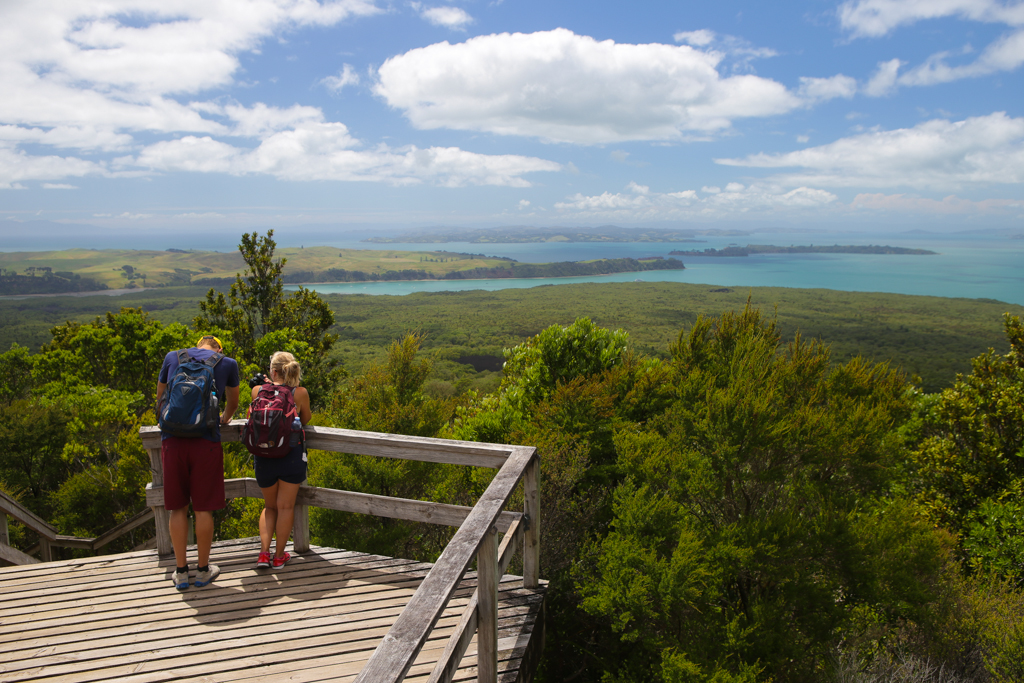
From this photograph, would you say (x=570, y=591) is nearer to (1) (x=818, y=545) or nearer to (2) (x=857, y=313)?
(1) (x=818, y=545)

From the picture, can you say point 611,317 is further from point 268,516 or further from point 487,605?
point 487,605

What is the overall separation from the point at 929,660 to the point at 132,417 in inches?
739

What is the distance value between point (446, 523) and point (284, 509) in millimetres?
1215

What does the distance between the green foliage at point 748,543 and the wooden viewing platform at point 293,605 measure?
3.76 metres

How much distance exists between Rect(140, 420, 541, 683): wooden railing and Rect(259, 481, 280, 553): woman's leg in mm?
168

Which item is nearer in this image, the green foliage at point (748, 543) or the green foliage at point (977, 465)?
the green foliage at point (748, 543)

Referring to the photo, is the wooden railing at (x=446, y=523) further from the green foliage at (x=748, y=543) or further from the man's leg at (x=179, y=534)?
the green foliage at (x=748, y=543)

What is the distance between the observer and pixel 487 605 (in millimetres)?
2188

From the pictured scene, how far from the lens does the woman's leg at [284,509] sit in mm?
3680

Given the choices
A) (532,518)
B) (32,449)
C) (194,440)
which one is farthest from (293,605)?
(32,449)

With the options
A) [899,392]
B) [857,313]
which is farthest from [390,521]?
[857,313]

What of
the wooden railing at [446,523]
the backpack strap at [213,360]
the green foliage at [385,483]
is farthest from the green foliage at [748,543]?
the backpack strap at [213,360]

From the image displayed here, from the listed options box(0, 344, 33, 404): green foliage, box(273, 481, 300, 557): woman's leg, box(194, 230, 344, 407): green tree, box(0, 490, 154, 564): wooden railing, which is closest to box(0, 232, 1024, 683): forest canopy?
box(273, 481, 300, 557): woman's leg

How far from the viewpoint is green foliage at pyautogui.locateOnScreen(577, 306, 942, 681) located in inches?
256
